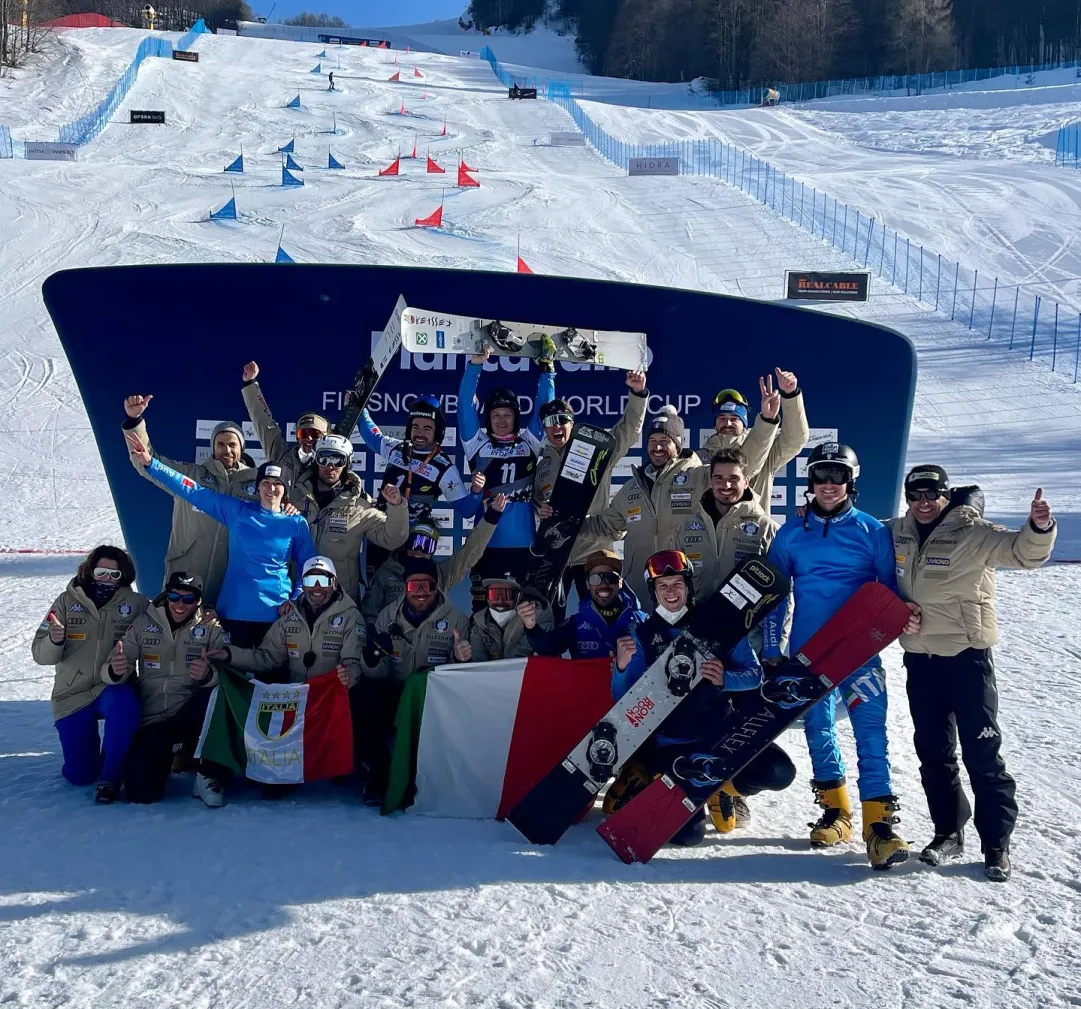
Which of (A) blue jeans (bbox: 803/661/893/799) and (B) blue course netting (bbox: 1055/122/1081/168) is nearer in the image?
(A) blue jeans (bbox: 803/661/893/799)

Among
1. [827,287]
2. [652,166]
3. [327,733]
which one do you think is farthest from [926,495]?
[652,166]

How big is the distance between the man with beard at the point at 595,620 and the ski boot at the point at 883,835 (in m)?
1.23

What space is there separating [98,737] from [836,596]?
3.36 metres

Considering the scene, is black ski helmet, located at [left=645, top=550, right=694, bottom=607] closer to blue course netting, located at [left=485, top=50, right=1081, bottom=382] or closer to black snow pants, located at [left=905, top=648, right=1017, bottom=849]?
black snow pants, located at [left=905, top=648, right=1017, bottom=849]

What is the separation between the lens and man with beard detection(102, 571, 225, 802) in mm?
5027

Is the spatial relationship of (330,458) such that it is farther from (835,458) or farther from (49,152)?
(49,152)

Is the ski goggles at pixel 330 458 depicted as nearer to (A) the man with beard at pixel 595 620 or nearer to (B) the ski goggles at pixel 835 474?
(A) the man with beard at pixel 595 620

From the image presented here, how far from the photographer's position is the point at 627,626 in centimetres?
485

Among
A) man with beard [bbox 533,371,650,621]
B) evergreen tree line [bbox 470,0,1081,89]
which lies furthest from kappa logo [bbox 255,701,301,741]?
evergreen tree line [bbox 470,0,1081,89]

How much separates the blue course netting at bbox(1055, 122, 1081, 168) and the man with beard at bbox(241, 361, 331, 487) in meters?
33.6

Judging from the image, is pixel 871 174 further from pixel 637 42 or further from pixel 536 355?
pixel 637 42

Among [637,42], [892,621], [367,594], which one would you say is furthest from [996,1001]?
[637,42]

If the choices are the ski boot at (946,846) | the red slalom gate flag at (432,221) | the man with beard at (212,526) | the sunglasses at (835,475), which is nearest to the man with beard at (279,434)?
the man with beard at (212,526)

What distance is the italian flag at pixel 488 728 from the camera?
15.8 ft
